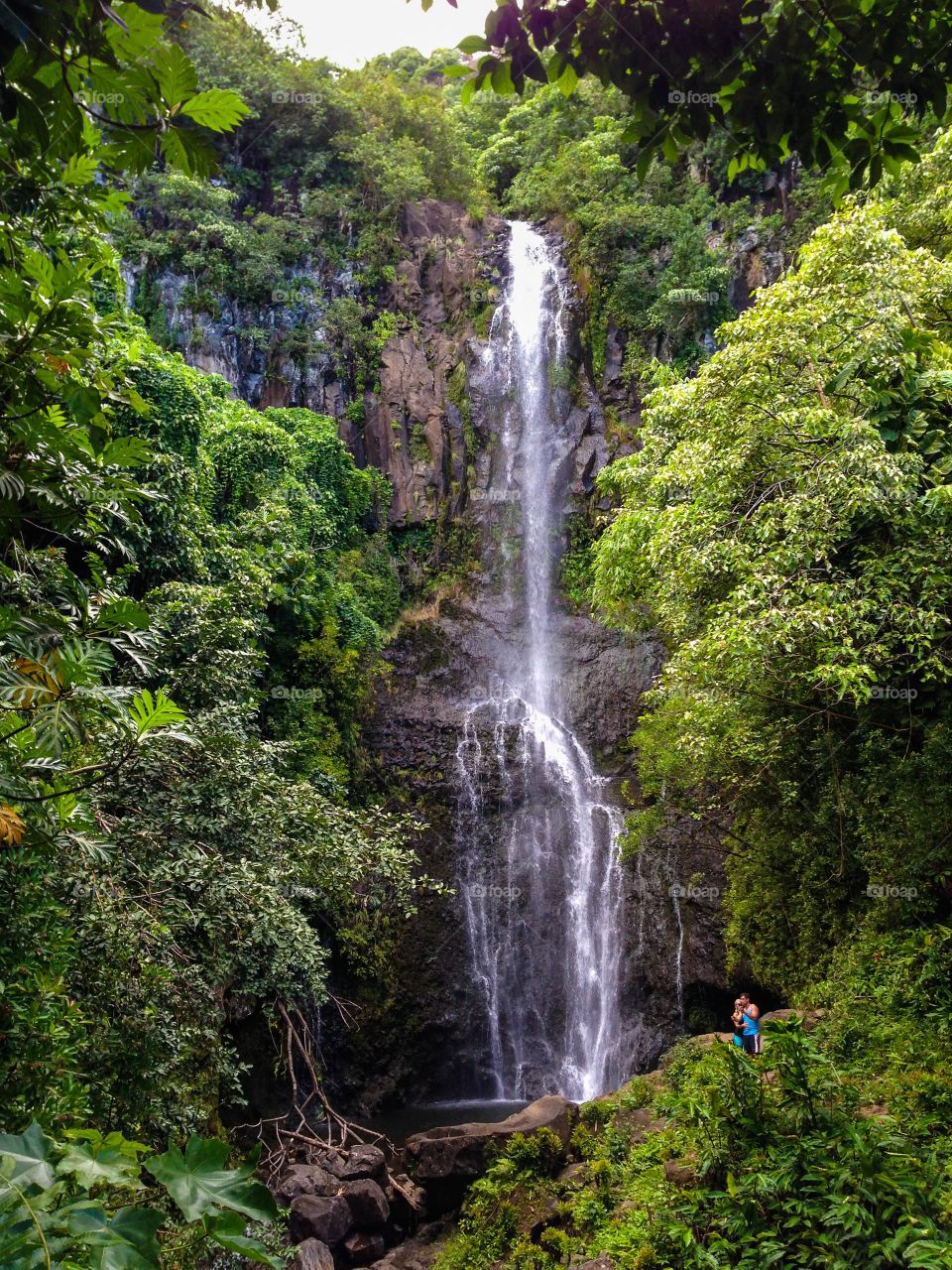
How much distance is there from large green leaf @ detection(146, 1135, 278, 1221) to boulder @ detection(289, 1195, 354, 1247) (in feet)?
25.0

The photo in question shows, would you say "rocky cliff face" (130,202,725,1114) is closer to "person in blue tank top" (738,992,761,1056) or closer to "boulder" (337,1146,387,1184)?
"boulder" (337,1146,387,1184)

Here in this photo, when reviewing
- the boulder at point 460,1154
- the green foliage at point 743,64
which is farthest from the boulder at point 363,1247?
the green foliage at point 743,64

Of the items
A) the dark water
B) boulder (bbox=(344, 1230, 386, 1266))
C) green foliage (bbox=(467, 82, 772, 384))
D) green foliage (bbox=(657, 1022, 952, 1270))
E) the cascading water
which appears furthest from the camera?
green foliage (bbox=(467, 82, 772, 384))

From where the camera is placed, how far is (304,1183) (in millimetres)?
7883

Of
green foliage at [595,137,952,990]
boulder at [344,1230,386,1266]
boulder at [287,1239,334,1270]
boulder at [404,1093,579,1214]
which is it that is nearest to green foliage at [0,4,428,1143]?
boulder at [287,1239,334,1270]

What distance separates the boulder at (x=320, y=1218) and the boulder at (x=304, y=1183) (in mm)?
87

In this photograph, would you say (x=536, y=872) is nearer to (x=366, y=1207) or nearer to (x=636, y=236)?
(x=366, y=1207)

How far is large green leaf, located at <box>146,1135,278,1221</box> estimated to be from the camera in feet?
3.68

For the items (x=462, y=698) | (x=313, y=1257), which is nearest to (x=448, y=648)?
(x=462, y=698)

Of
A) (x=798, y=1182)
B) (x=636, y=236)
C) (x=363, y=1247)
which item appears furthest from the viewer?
(x=636, y=236)

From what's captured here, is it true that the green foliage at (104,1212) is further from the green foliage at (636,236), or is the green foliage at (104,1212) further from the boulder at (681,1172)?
the green foliage at (636,236)

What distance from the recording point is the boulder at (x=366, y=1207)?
7887mm

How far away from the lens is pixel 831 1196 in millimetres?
3994

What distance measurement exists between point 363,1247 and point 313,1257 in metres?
0.92
